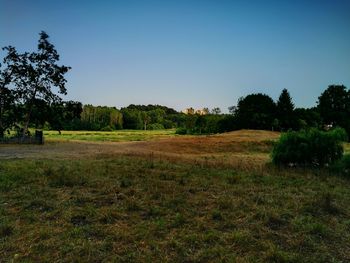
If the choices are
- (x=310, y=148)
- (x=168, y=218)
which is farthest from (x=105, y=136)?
(x=168, y=218)

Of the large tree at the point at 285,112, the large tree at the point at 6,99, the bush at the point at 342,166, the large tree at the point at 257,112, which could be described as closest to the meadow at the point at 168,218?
the bush at the point at 342,166

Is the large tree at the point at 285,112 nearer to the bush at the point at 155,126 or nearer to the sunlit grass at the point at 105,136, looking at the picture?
the sunlit grass at the point at 105,136

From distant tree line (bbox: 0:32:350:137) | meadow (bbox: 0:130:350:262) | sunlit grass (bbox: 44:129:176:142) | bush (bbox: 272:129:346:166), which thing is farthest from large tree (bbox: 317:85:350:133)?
meadow (bbox: 0:130:350:262)

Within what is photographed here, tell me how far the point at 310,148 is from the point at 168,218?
1080 centimetres

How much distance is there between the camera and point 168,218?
6.71 metres

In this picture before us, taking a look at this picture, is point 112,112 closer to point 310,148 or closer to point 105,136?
point 105,136

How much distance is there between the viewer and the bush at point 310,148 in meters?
15.2

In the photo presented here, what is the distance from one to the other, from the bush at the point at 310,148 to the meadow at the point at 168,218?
4.22 meters

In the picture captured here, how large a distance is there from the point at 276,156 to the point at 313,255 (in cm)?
1119

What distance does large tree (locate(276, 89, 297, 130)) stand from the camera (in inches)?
2322

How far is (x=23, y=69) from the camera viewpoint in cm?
3152

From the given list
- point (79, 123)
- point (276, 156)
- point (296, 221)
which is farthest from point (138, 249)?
point (79, 123)

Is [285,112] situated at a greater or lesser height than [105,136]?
greater

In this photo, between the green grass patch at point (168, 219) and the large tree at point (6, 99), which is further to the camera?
the large tree at point (6, 99)
